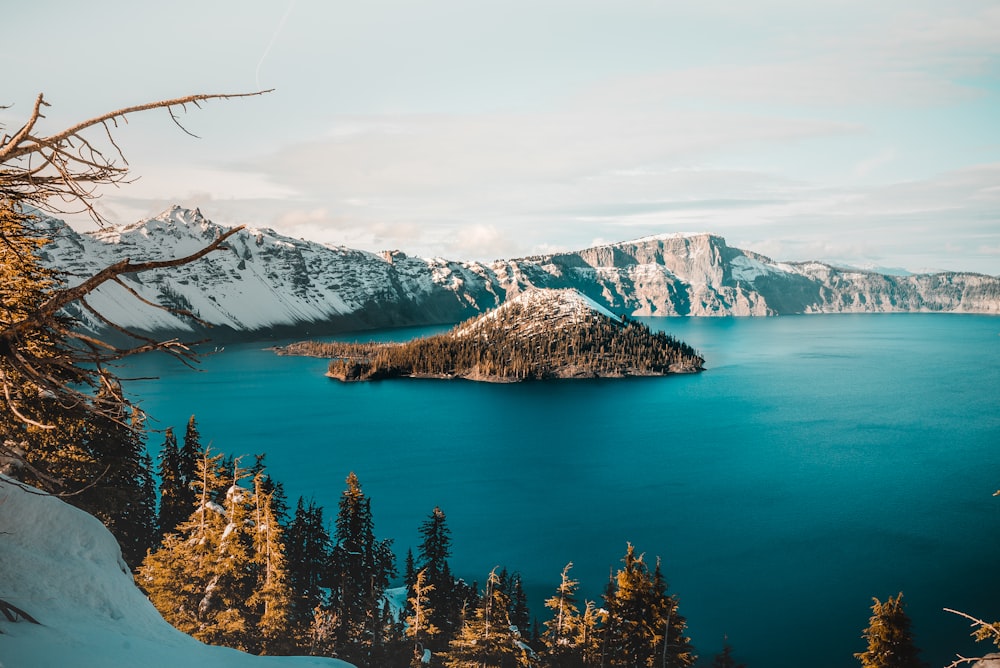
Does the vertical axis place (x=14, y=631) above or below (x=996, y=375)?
above

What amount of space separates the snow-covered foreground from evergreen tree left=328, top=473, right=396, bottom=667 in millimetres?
26183

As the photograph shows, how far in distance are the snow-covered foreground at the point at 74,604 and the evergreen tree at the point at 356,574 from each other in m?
26.2

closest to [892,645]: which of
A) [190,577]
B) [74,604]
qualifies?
[74,604]

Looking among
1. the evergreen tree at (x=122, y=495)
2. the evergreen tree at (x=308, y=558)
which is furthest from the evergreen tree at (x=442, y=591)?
the evergreen tree at (x=122, y=495)

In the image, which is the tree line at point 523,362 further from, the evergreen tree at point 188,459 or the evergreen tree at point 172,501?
the evergreen tree at point 172,501

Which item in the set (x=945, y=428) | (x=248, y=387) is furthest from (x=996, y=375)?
(x=248, y=387)

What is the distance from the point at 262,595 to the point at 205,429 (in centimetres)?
8621

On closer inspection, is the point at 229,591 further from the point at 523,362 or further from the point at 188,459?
the point at 523,362

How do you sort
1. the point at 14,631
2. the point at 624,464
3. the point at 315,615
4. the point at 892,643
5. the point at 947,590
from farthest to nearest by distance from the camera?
the point at 624,464
the point at 947,590
the point at 315,615
the point at 892,643
the point at 14,631

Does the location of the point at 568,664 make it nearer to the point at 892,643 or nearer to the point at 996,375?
the point at 892,643

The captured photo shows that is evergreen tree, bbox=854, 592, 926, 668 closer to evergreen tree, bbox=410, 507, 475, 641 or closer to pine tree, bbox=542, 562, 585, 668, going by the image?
pine tree, bbox=542, 562, 585, 668

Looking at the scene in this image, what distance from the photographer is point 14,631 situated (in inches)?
316

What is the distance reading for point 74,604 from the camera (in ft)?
33.1

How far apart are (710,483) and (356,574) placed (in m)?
50.0
